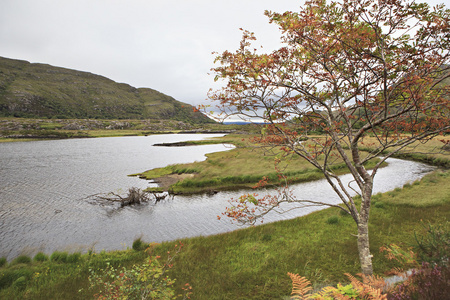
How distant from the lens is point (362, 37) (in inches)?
266

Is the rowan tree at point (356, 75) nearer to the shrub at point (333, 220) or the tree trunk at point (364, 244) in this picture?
the tree trunk at point (364, 244)

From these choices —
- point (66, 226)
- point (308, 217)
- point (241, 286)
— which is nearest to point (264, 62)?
point (241, 286)

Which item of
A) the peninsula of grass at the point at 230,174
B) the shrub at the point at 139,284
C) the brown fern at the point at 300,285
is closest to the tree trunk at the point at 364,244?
the brown fern at the point at 300,285

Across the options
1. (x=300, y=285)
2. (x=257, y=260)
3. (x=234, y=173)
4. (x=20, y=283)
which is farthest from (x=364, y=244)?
(x=234, y=173)

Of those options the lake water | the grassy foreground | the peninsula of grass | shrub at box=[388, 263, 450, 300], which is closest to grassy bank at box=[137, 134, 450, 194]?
the peninsula of grass

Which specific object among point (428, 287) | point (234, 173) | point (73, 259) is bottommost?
point (73, 259)

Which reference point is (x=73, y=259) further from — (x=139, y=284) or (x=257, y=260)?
(x=257, y=260)

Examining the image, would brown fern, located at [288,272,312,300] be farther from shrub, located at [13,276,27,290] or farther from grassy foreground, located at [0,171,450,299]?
shrub, located at [13,276,27,290]

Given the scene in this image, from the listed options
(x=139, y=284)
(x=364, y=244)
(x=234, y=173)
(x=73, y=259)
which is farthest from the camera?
(x=234, y=173)

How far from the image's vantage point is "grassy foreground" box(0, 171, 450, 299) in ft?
35.2

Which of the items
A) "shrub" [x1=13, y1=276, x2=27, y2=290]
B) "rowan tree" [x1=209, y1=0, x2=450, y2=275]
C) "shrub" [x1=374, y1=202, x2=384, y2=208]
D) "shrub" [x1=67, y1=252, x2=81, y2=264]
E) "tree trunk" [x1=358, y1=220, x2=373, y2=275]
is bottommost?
"shrub" [x1=67, y1=252, x2=81, y2=264]

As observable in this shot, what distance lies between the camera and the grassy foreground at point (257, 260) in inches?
422

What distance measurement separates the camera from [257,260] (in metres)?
13.2

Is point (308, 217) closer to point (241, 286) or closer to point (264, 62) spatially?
point (241, 286)
